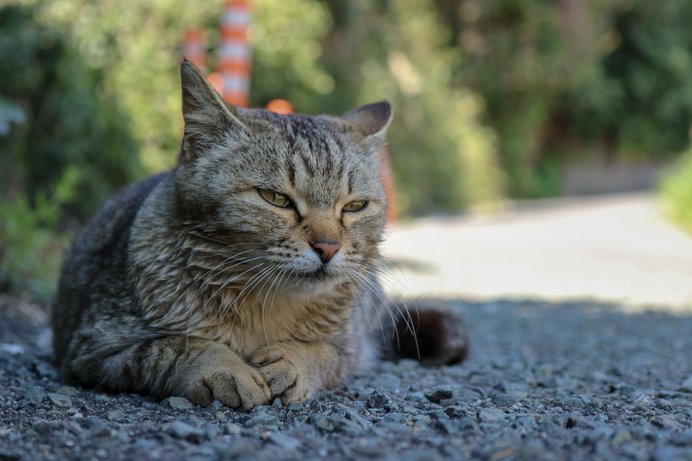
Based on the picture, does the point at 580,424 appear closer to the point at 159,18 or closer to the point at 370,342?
the point at 370,342

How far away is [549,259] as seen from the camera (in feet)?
34.4

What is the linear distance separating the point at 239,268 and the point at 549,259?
7966 millimetres

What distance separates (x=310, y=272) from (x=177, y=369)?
59 centimetres

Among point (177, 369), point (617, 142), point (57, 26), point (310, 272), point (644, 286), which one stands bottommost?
point (177, 369)

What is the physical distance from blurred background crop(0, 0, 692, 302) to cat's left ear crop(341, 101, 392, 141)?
2157 mm

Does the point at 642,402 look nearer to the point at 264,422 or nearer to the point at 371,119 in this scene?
the point at 264,422

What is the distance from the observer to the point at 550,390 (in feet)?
11.8

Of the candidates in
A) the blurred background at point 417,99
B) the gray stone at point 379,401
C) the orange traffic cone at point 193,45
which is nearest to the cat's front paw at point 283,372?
the gray stone at point 379,401

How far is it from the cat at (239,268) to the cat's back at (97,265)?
18 millimetres

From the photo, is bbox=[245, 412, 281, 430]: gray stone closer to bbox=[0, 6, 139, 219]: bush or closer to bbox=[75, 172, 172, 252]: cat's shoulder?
bbox=[75, 172, 172, 252]: cat's shoulder

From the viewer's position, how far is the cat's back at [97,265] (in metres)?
3.47

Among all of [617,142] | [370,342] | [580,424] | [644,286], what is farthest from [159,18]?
[617,142]

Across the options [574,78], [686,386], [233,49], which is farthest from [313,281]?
[574,78]

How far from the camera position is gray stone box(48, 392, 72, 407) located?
294 centimetres
